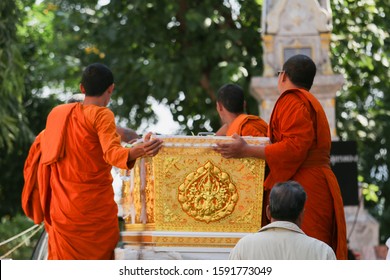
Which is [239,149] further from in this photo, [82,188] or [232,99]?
[82,188]

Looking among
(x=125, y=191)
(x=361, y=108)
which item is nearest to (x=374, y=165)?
(x=361, y=108)

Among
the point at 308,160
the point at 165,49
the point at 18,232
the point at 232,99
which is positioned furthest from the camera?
the point at 18,232

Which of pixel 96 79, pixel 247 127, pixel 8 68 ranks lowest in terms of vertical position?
pixel 247 127

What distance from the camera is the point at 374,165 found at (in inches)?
980

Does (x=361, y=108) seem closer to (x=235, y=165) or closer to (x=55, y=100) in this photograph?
(x=55, y=100)

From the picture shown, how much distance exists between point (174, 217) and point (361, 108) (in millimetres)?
12720

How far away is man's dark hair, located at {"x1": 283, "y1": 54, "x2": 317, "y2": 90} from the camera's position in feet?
28.6

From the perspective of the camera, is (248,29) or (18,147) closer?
(248,29)

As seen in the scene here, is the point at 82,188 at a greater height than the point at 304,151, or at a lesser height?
lesser

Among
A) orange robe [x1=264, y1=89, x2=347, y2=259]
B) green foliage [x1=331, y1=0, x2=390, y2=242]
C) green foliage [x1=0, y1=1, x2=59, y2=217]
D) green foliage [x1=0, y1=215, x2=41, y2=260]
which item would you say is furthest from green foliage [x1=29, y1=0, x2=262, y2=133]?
orange robe [x1=264, y1=89, x2=347, y2=259]

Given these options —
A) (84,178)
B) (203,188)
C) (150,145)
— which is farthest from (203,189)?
(84,178)

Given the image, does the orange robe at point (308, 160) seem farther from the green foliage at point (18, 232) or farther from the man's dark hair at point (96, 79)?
the green foliage at point (18, 232)

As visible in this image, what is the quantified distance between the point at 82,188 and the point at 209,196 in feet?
2.84

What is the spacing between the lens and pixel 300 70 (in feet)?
28.6
